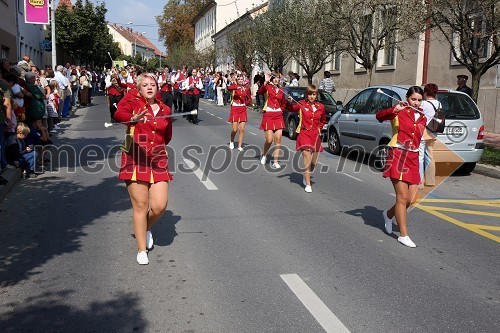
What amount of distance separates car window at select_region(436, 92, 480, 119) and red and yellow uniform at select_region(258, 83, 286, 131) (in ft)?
10.3

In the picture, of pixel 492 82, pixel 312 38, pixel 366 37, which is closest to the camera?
pixel 492 82

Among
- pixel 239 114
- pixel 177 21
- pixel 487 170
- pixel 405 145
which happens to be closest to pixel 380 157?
pixel 487 170

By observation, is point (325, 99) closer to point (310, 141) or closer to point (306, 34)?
point (306, 34)

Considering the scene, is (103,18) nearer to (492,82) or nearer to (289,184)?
(492,82)

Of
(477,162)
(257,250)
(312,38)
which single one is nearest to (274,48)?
(312,38)

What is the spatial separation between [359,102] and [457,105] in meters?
2.51

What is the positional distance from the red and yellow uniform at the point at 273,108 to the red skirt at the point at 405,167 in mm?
5302

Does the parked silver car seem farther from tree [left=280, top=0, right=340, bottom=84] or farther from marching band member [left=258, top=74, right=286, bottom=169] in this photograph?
tree [left=280, top=0, right=340, bottom=84]

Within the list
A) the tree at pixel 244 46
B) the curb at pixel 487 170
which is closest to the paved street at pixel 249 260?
the curb at pixel 487 170

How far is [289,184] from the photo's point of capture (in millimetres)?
9578

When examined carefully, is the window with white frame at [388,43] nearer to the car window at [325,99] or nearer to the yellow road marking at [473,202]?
the car window at [325,99]

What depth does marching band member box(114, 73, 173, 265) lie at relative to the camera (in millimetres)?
5336

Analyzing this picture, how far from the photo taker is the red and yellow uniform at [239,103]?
13.5 m

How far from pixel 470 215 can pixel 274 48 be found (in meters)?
21.3
